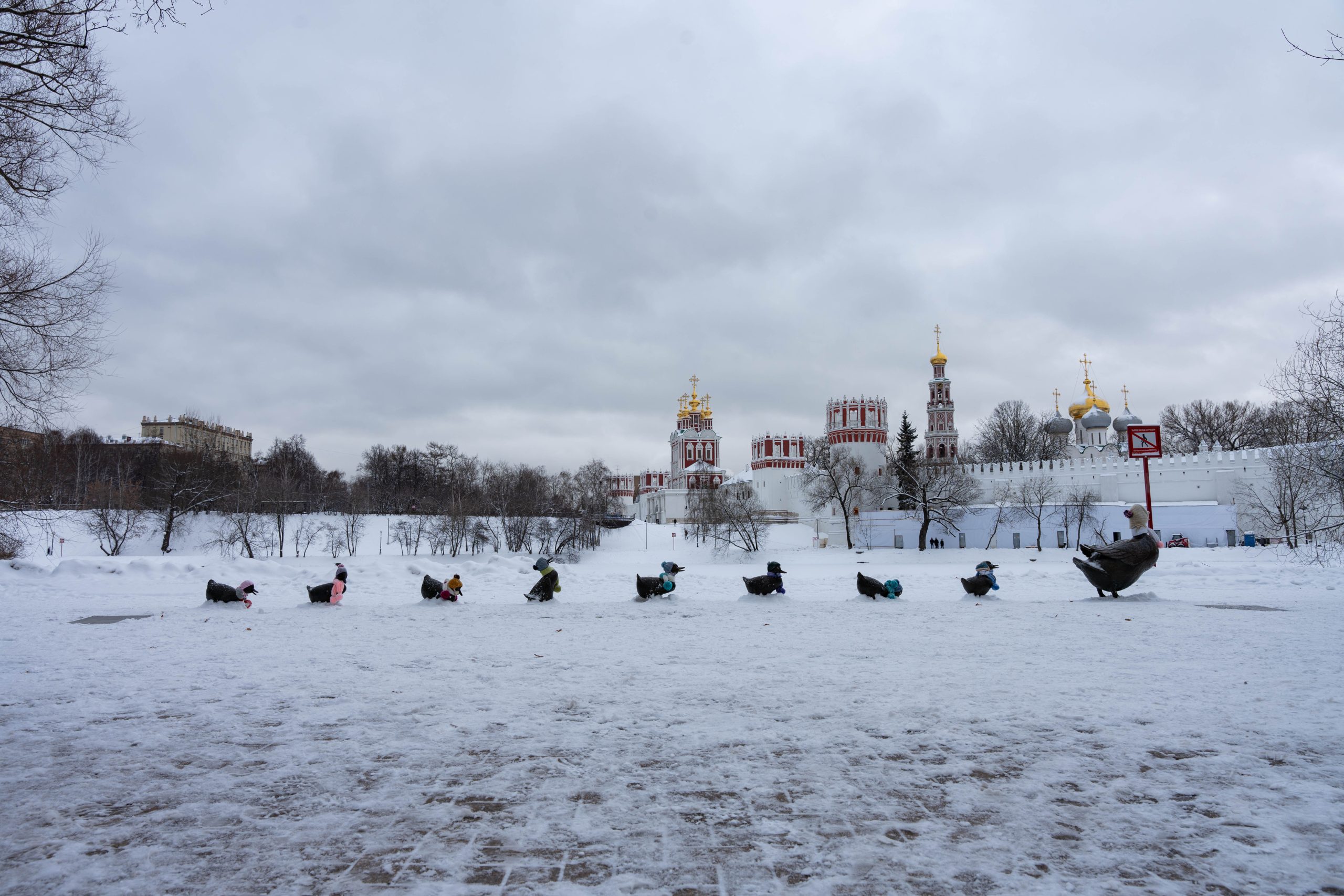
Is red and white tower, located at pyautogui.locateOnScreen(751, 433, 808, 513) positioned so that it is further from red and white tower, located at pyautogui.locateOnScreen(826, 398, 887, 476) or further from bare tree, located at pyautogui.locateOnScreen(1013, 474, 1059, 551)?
bare tree, located at pyautogui.locateOnScreen(1013, 474, 1059, 551)

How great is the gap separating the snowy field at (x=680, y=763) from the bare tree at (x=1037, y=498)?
42768mm

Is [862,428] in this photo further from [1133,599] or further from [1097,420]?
[1133,599]

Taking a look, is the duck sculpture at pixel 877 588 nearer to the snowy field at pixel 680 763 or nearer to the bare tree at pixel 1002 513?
the snowy field at pixel 680 763

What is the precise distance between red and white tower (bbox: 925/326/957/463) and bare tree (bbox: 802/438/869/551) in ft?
32.9

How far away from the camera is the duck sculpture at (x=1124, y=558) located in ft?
44.2

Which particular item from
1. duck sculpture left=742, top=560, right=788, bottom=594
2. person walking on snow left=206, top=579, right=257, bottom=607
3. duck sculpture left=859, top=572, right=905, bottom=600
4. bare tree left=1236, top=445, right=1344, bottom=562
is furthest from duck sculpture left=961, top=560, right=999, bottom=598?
bare tree left=1236, top=445, right=1344, bottom=562

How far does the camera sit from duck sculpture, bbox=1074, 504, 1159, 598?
531 inches

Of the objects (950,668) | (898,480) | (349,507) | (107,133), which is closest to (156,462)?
(349,507)

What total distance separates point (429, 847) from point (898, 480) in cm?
5759

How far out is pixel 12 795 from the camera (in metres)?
3.88

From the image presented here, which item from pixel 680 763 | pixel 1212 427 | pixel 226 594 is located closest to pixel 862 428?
pixel 1212 427

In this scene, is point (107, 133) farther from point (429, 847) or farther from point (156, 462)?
point (156, 462)

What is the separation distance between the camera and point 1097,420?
65.5 m

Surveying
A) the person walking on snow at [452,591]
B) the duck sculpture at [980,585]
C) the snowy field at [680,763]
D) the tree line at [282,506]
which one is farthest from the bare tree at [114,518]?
the duck sculpture at [980,585]
